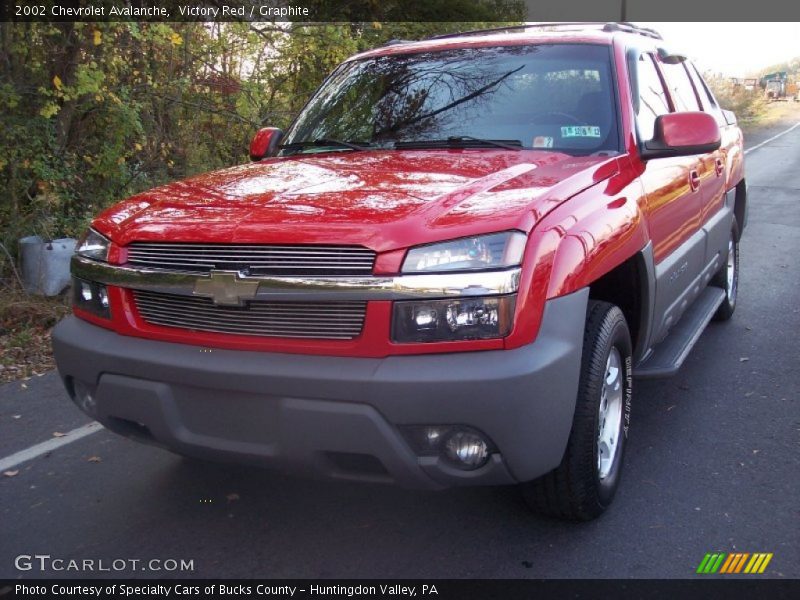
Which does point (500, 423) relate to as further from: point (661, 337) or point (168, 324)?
point (661, 337)

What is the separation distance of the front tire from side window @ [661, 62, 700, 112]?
202cm

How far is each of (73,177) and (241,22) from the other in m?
2.84

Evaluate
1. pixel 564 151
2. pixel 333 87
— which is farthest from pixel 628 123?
pixel 333 87

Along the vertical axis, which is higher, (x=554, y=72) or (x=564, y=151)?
(x=554, y=72)

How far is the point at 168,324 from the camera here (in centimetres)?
305

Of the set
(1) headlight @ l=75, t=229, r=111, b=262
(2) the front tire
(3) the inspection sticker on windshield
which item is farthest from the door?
→ (1) headlight @ l=75, t=229, r=111, b=262

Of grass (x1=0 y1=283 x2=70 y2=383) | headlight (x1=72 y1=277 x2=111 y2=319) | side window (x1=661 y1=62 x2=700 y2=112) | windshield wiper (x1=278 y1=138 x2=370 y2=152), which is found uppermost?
side window (x1=661 y1=62 x2=700 y2=112)

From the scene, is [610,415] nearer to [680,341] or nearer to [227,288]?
[680,341]

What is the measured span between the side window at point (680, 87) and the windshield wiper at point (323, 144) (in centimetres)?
186

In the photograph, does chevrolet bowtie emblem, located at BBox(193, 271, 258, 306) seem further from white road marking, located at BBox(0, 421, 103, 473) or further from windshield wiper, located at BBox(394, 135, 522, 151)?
white road marking, located at BBox(0, 421, 103, 473)

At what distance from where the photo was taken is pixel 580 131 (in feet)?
12.7

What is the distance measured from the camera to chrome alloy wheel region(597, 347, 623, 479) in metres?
3.34
